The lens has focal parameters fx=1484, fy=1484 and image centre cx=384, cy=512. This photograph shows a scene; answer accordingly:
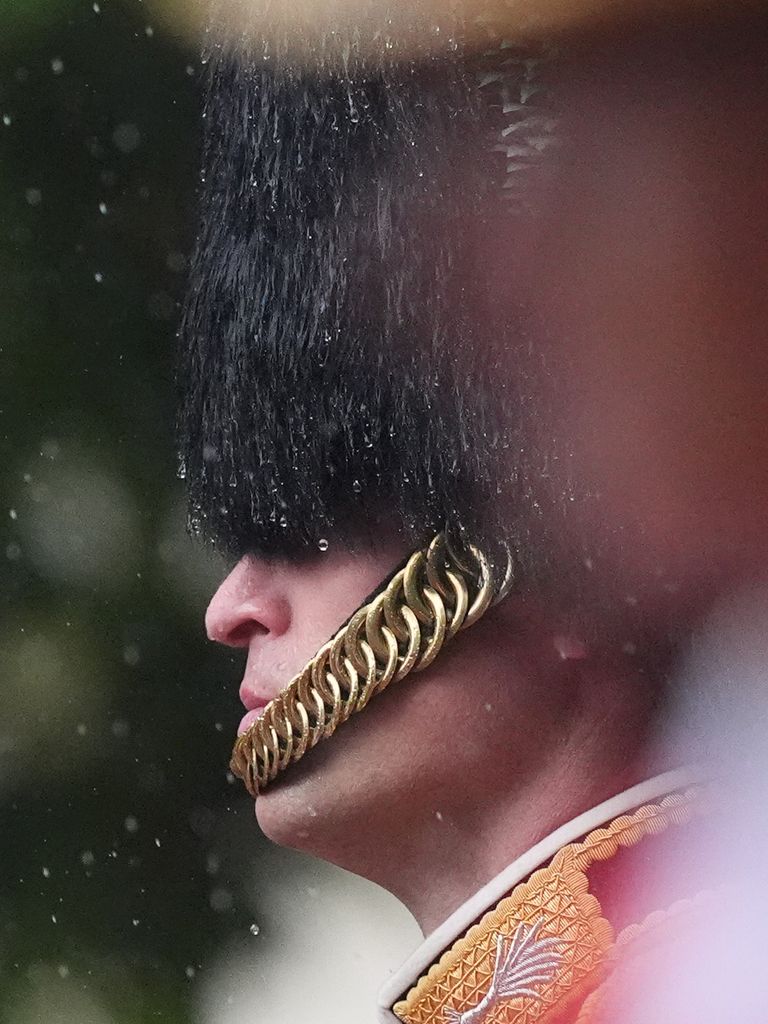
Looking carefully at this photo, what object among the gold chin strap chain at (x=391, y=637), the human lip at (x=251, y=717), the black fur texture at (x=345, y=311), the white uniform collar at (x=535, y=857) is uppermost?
the black fur texture at (x=345, y=311)

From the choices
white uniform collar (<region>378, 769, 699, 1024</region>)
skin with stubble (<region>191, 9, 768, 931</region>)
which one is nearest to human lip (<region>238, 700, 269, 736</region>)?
skin with stubble (<region>191, 9, 768, 931</region>)

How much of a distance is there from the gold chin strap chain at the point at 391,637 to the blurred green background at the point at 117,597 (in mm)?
113

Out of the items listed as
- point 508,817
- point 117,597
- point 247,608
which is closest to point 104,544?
point 117,597

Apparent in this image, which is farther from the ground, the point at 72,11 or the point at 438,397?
the point at 72,11

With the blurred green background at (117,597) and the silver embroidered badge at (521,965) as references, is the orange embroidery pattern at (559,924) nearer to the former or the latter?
the silver embroidered badge at (521,965)

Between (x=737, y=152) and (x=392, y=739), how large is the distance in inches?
10.2

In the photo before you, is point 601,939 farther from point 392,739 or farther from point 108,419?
point 108,419

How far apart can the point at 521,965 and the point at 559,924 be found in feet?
0.07

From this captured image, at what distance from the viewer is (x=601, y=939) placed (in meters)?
0.57

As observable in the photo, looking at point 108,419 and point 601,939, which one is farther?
point 108,419

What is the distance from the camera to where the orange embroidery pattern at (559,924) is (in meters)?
0.57

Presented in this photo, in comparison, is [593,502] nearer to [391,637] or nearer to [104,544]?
[391,637]

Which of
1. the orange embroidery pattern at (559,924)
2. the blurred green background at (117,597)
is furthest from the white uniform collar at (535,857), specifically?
the blurred green background at (117,597)

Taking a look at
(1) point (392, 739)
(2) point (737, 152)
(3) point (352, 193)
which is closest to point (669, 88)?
(2) point (737, 152)
